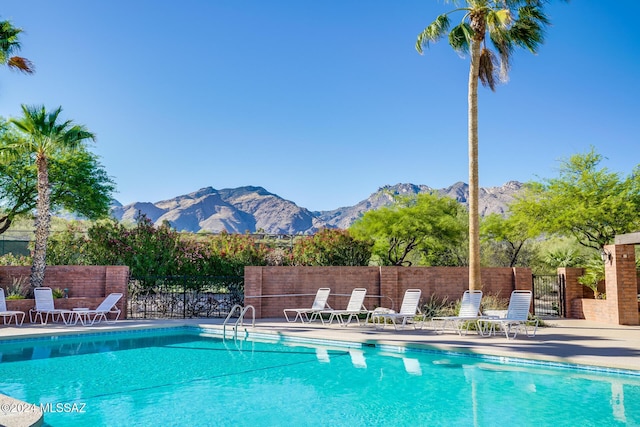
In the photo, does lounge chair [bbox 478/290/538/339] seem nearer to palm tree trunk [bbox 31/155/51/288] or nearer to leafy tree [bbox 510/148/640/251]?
Answer: leafy tree [bbox 510/148/640/251]

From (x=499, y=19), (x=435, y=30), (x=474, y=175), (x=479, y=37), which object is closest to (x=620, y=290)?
(x=474, y=175)

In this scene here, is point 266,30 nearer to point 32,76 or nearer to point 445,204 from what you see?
point 32,76

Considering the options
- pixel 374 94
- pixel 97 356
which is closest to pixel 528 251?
pixel 374 94

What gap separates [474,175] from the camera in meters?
14.7

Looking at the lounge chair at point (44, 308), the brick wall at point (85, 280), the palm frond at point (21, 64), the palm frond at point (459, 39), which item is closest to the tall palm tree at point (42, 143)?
the brick wall at point (85, 280)

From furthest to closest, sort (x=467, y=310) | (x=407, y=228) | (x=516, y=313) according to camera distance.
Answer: (x=407, y=228), (x=467, y=310), (x=516, y=313)

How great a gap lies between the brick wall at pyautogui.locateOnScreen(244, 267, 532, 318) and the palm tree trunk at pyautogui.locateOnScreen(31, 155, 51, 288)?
6.14m

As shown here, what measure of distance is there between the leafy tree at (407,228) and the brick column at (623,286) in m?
8.91

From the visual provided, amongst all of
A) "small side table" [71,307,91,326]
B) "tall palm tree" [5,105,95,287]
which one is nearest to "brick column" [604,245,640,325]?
"small side table" [71,307,91,326]

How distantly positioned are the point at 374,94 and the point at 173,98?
1078 centimetres

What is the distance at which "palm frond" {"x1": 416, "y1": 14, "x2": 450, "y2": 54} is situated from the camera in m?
15.6

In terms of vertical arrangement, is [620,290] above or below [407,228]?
below

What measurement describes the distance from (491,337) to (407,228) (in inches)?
453

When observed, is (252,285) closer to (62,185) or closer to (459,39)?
(459,39)
